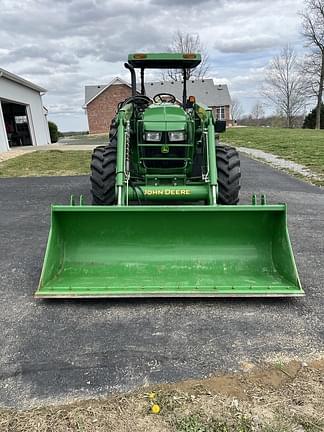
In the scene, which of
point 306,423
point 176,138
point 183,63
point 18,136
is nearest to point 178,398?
point 306,423

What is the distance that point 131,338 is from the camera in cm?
296

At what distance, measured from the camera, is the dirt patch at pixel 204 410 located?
85.0 inches

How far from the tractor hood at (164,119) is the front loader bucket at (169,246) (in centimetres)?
145

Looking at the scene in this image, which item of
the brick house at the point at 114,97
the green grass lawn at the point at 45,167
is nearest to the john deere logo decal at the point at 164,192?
the green grass lawn at the point at 45,167

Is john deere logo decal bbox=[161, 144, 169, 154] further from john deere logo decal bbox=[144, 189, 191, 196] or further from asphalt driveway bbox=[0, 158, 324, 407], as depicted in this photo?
asphalt driveway bbox=[0, 158, 324, 407]

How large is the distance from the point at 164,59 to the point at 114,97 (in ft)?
135

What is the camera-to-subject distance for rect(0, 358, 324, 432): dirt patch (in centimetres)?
216

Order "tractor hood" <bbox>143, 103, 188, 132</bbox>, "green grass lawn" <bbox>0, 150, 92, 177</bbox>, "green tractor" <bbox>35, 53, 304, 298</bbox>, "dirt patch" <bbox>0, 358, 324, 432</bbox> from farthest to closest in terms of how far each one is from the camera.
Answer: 1. "green grass lawn" <bbox>0, 150, 92, 177</bbox>
2. "tractor hood" <bbox>143, 103, 188, 132</bbox>
3. "green tractor" <bbox>35, 53, 304, 298</bbox>
4. "dirt patch" <bbox>0, 358, 324, 432</bbox>

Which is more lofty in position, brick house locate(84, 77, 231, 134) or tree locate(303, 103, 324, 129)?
brick house locate(84, 77, 231, 134)

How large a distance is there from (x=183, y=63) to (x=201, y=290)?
3986 millimetres

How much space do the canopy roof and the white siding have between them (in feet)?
48.4

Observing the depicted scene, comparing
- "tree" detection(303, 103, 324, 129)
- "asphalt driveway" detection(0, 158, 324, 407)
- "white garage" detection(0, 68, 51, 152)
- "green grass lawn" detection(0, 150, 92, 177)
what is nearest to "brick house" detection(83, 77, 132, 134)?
"white garage" detection(0, 68, 51, 152)

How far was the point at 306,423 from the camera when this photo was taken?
215 cm

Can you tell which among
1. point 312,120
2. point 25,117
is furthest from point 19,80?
point 312,120
